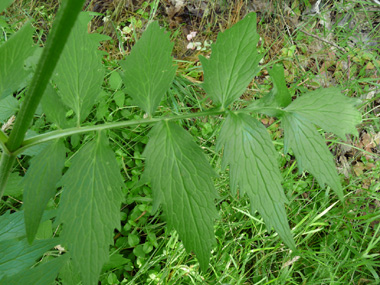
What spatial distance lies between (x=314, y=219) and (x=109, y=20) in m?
2.04

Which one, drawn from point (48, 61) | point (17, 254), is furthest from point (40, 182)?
point (48, 61)

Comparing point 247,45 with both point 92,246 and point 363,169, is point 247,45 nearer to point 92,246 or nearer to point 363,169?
point 92,246

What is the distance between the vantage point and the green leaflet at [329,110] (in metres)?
0.97

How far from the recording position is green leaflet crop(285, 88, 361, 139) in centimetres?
97

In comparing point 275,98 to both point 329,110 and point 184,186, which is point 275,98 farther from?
point 184,186

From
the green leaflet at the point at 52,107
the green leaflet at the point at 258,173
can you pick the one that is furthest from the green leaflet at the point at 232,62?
the green leaflet at the point at 52,107

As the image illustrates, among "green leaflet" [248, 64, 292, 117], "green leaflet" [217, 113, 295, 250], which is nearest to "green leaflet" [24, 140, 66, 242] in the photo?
"green leaflet" [217, 113, 295, 250]

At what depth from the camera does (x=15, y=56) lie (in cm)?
71

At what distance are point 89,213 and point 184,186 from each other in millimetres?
219

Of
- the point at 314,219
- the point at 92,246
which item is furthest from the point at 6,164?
the point at 314,219

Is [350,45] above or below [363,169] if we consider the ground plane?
above

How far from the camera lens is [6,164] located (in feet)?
2.25

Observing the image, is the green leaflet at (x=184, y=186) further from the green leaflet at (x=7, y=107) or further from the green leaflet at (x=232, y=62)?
the green leaflet at (x=7, y=107)

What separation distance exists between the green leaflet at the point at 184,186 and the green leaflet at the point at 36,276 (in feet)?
0.85
